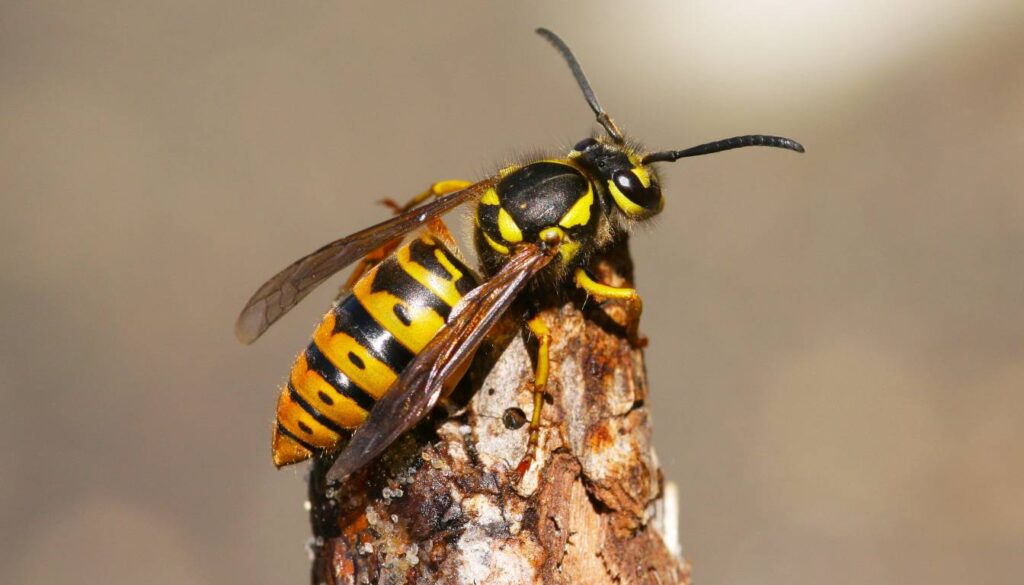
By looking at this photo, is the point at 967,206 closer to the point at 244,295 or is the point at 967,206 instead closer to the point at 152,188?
the point at 244,295

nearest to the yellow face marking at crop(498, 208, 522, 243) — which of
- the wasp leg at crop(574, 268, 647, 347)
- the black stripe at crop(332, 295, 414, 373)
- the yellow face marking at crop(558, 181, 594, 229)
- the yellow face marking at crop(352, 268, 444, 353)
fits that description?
the yellow face marking at crop(558, 181, 594, 229)

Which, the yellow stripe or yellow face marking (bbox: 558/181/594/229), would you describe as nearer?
the yellow stripe

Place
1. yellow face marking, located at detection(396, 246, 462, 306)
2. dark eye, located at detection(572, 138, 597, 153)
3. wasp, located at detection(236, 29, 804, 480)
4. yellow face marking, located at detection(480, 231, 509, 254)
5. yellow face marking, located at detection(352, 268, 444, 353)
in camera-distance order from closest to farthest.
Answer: wasp, located at detection(236, 29, 804, 480), yellow face marking, located at detection(352, 268, 444, 353), yellow face marking, located at detection(396, 246, 462, 306), yellow face marking, located at detection(480, 231, 509, 254), dark eye, located at detection(572, 138, 597, 153)

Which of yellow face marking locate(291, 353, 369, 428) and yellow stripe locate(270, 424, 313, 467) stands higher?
yellow face marking locate(291, 353, 369, 428)

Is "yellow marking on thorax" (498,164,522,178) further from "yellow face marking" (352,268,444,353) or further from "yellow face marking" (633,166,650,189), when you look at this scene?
"yellow face marking" (352,268,444,353)

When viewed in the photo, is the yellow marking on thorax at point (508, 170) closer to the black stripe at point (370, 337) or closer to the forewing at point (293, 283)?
the forewing at point (293, 283)

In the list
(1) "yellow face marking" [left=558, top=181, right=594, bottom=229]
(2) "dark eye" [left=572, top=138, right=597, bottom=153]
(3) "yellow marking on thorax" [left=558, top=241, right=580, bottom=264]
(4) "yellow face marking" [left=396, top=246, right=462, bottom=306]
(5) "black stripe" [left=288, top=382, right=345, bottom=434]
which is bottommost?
(5) "black stripe" [left=288, top=382, right=345, bottom=434]
